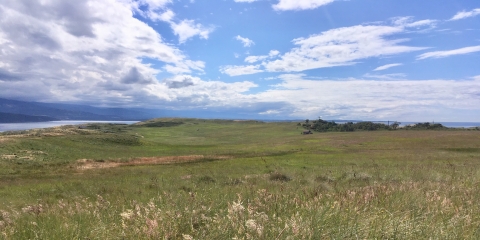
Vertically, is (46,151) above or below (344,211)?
below

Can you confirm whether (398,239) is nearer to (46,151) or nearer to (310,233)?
(310,233)

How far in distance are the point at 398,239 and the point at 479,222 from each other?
6.05 ft

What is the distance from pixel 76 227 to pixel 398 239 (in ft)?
15.6

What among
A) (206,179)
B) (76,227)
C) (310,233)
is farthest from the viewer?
(206,179)

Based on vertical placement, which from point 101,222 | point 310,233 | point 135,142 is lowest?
point 135,142

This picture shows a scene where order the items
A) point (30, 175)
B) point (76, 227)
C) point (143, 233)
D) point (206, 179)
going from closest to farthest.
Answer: point (143, 233) < point (76, 227) < point (206, 179) < point (30, 175)

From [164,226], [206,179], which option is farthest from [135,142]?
[164,226]

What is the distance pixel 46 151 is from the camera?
43844mm

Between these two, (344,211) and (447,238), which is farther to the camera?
(344,211)

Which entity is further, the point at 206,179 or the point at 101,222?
the point at 206,179

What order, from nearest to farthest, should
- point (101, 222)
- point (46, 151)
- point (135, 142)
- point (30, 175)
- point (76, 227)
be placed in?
point (76, 227), point (101, 222), point (30, 175), point (46, 151), point (135, 142)

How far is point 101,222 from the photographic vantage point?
16.0 feet

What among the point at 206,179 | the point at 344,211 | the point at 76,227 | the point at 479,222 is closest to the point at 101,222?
the point at 76,227

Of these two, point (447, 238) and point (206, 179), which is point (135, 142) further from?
point (447, 238)
